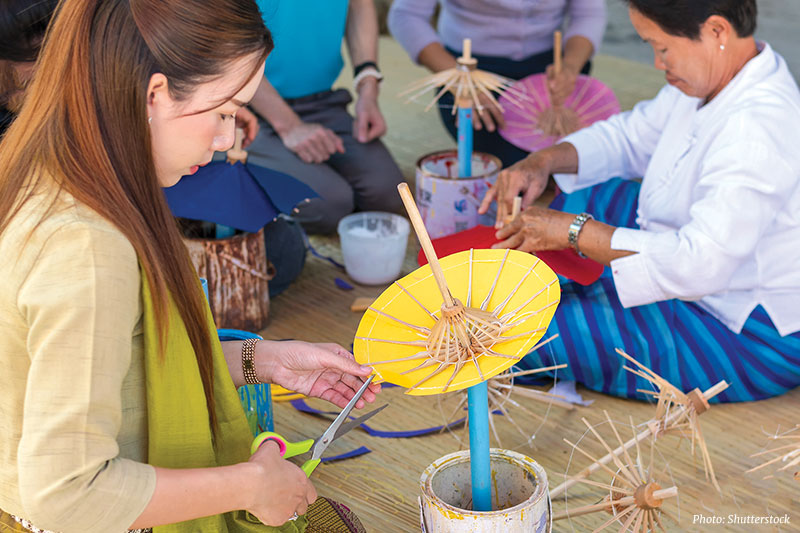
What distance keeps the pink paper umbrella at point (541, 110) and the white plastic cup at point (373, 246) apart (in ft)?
2.45

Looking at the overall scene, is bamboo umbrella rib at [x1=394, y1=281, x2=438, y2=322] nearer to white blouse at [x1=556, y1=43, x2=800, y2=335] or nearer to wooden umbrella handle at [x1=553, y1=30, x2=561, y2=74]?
white blouse at [x1=556, y1=43, x2=800, y2=335]

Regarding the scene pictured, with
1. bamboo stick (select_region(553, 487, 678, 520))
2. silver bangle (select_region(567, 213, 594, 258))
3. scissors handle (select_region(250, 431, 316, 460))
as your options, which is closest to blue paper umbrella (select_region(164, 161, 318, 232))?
silver bangle (select_region(567, 213, 594, 258))

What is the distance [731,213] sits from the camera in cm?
199

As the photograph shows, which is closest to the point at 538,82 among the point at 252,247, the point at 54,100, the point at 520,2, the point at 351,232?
the point at 520,2

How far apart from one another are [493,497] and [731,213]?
0.91m

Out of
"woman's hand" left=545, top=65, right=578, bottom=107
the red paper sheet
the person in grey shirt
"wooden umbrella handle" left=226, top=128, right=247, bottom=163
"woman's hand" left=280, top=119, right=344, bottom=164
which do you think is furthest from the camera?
the person in grey shirt

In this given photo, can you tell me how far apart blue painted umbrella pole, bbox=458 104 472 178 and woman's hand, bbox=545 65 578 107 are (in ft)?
2.04

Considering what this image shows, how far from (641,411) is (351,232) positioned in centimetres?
117

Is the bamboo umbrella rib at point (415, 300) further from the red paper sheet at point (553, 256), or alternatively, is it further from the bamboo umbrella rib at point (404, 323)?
the red paper sheet at point (553, 256)

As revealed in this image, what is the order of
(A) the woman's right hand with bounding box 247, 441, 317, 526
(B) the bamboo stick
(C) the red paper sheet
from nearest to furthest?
(A) the woman's right hand with bounding box 247, 441, 317, 526 < (B) the bamboo stick < (C) the red paper sheet

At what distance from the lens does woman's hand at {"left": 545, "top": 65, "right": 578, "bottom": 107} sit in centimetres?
336

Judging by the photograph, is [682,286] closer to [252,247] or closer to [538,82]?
[252,247]

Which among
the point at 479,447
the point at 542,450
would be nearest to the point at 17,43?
the point at 479,447

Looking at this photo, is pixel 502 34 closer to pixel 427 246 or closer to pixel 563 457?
pixel 563 457
